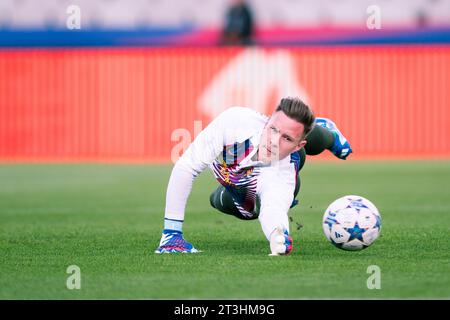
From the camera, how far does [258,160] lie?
8461 millimetres

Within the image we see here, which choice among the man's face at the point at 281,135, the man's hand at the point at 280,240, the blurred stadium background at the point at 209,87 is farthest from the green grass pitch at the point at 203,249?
the blurred stadium background at the point at 209,87

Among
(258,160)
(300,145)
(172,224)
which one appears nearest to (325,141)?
(300,145)

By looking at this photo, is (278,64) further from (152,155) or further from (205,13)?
(205,13)

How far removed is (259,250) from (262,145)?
3.50 ft

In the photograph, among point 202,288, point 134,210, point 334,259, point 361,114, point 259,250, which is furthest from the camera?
point 361,114

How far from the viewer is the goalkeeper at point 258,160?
8.09 m

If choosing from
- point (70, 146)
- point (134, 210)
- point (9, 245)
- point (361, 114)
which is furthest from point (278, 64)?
point (9, 245)

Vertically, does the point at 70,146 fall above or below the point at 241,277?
below

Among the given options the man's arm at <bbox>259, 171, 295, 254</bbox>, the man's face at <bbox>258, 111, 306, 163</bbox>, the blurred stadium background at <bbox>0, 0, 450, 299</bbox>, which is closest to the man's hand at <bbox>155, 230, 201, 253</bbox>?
the man's arm at <bbox>259, 171, 295, 254</bbox>

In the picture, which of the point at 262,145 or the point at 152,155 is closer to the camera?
the point at 262,145

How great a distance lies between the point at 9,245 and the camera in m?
9.27

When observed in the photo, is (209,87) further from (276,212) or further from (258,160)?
(276,212)

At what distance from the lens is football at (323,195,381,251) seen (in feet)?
27.6

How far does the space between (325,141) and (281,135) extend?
36.0 inches
